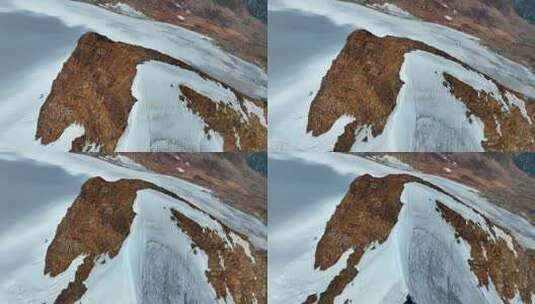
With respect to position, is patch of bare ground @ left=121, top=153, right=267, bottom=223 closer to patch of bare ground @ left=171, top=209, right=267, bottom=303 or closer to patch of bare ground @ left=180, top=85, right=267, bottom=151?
patch of bare ground @ left=180, top=85, right=267, bottom=151

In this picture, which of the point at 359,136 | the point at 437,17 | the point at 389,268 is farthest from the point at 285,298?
the point at 437,17

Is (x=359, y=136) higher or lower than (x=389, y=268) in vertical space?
higher

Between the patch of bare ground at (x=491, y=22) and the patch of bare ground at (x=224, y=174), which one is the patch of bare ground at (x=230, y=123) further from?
the patch of bare ground at (x=491, y=22)

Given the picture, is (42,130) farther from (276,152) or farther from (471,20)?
(471,20)

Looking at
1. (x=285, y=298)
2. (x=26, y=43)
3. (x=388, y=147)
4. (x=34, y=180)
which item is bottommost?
(x=285, y=298)

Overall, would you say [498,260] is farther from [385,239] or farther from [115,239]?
[115,239]

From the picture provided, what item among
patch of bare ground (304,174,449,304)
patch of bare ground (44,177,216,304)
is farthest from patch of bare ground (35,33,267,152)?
patch of bare ground (304,174,449,304)

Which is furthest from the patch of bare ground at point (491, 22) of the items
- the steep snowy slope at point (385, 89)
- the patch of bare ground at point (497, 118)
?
the patch of bare ground at point (497, 118)

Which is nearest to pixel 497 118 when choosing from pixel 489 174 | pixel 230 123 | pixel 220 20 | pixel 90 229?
pixel 489 174
